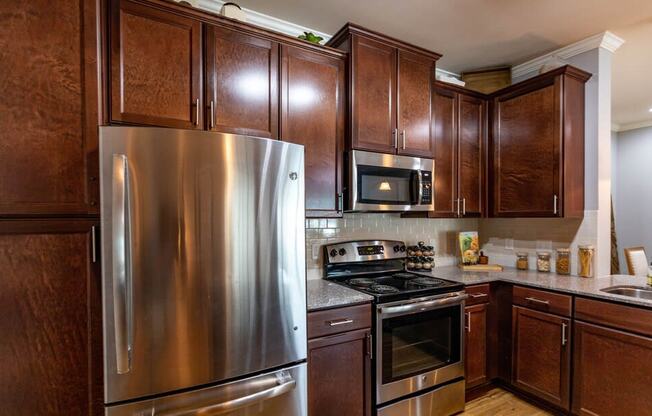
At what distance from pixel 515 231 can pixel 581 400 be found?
1.41m

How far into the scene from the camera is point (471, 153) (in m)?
2.86

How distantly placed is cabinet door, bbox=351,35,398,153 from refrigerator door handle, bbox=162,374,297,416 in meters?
1.41

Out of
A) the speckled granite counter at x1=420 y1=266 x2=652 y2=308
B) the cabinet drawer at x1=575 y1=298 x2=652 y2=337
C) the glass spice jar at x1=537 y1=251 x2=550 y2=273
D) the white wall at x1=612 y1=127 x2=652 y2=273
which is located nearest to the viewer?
the cabinet drawer at x1=575 y1=298 x2=652 y2=337

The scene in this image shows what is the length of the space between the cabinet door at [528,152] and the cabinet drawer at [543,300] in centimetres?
63

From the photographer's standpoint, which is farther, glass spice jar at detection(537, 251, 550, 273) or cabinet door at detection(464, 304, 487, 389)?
glass spice jar at detection(537, 251, 550, 273)

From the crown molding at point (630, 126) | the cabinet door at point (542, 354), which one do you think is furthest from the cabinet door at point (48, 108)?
the crown molding at point (630, 126)

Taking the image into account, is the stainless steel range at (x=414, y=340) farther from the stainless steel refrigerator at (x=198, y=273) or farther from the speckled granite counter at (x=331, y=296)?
the stainless steel refrigerator at (x=198, y=273)

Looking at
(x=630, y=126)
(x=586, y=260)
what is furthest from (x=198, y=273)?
(x=630, y=126)

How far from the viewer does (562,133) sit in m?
2.42

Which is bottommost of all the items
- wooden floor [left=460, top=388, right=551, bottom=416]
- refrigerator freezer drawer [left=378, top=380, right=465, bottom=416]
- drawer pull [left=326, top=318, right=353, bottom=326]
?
wooden floor [left=460, top=388, right=551, bottom=416]

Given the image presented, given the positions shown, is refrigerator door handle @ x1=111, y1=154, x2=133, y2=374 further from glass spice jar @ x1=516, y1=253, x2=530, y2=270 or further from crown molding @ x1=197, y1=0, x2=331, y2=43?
glass spice jar @ x1=516, y1=253, x2=530, y2=270

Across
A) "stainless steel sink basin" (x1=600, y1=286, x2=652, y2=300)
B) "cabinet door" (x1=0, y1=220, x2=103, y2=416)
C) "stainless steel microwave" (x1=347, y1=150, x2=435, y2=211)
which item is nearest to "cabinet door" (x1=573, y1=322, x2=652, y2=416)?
"stainless steel sink basin" (x1=600, y1=286, x2=652, y2=300)

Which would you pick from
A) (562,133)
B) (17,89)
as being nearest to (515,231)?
(562,133)

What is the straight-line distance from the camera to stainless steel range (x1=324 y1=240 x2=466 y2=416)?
1911 mm
